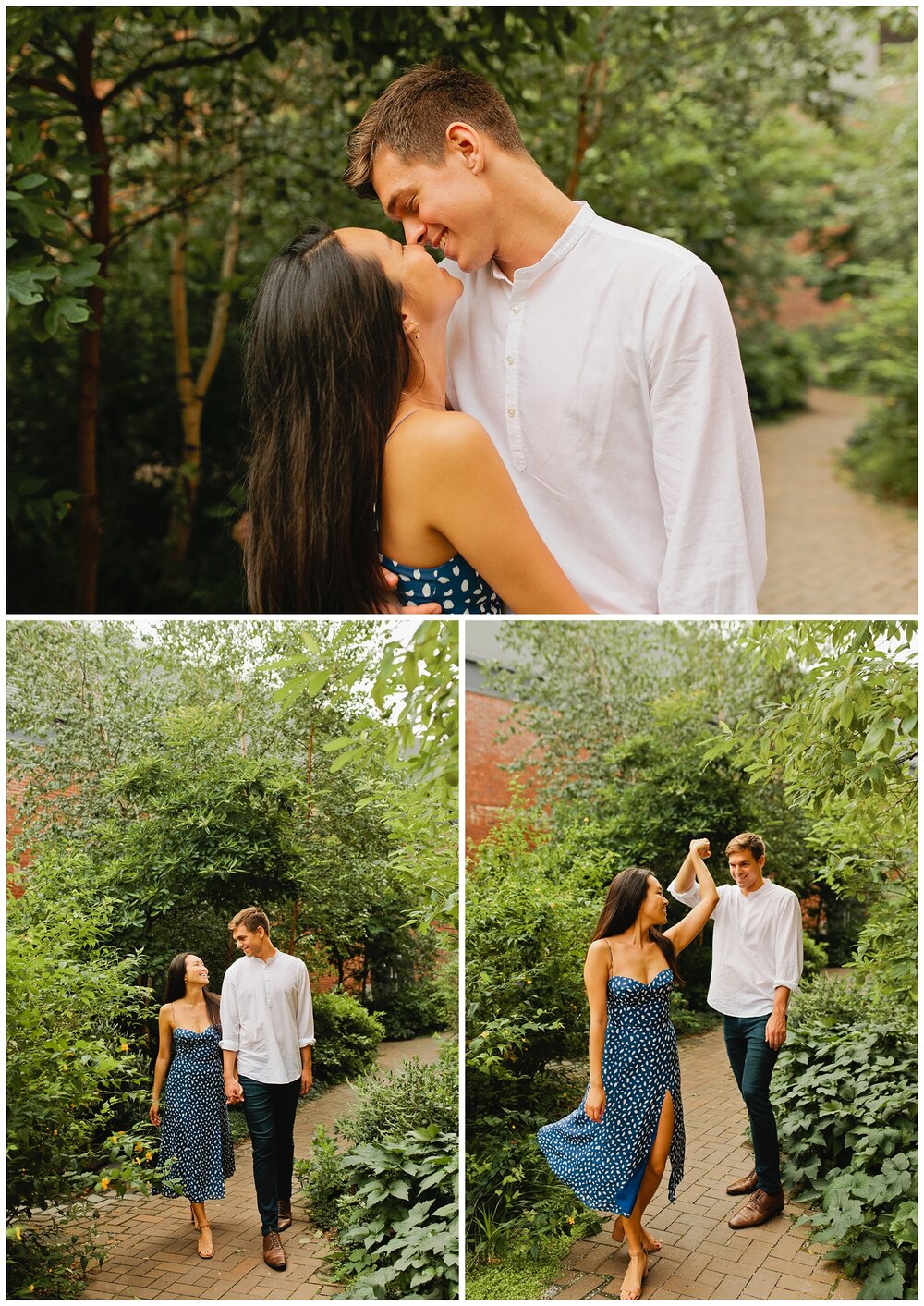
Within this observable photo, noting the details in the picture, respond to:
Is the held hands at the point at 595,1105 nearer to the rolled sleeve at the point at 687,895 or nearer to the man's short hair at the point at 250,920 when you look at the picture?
the rolled sleeve at the point at 687,895

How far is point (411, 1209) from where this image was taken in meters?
2.58

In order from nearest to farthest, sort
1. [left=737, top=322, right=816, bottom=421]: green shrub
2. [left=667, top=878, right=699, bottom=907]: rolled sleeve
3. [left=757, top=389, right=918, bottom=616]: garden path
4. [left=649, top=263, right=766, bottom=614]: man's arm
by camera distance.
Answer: [left=649, top=263, right=766, bottom=614]: man's arm < [left=667, top=878, right=699, bottom=907]: rolled sleeve < [left=757, top=389, right=918, bottom=616]: garden path < [left=737, top=322, right=816, bottom=421]: green shrub

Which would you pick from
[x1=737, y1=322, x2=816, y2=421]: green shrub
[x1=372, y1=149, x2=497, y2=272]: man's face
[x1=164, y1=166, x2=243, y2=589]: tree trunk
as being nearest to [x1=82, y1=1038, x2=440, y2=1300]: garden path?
[x1=372, y1=149, x2=497, y2=272]: man's face

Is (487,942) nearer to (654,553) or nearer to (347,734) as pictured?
(347,734)

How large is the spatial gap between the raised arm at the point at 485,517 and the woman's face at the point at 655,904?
0.83 metres

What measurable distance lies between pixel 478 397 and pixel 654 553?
20.8 inches

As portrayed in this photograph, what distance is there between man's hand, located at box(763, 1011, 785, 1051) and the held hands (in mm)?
419

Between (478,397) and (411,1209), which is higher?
(478,397)

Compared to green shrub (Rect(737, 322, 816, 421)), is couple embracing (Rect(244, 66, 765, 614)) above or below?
below

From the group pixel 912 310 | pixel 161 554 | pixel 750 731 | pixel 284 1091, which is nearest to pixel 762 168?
pixel 912 310

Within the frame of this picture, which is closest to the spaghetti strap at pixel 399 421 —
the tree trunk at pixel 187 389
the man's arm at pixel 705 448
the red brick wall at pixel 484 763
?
the man's arm at pixel 705 448

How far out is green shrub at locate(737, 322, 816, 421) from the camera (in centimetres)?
1528

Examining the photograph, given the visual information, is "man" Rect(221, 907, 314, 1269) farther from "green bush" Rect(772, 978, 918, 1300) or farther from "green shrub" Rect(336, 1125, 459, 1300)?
"green bush" Rect(772, 978, 918, 1300)

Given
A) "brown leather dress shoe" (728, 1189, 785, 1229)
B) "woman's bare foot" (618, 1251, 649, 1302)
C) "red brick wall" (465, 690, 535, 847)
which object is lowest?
"woman's bare foot" (618, 1251, 649, 1302)
